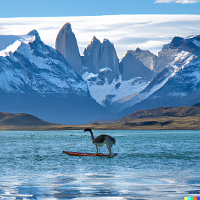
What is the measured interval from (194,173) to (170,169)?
557 cm

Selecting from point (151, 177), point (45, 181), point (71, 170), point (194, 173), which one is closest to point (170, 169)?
point (194, 173)

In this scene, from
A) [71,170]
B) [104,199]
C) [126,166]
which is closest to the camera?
[104,199]

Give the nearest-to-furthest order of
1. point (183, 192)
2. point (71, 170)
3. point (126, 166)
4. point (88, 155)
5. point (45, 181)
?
point (183, 192) < point (45, 181) < point (71, 170) < point (126, 166) < point (88, 155)

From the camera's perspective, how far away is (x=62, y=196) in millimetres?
33469

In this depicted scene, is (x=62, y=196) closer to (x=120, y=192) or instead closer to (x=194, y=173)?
(x=120, y=192)

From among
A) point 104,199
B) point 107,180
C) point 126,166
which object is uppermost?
point 126,166

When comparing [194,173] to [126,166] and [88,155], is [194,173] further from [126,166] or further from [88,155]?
[88,155]

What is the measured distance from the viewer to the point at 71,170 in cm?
5306

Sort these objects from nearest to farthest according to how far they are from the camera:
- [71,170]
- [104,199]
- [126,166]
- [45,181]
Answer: [104,199]
[45,181]
[71,170]
[126,166]

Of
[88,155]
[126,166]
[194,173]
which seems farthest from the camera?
[88,155]

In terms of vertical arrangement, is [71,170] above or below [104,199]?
above

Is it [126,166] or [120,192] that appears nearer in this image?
[120,192]

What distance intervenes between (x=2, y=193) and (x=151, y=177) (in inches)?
686

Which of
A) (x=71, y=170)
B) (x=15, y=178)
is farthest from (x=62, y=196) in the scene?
(x=71, y=170)
